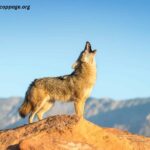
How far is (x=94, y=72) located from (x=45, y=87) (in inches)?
108

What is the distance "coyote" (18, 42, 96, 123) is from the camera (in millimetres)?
26781

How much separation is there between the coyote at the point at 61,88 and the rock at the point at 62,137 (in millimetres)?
5005

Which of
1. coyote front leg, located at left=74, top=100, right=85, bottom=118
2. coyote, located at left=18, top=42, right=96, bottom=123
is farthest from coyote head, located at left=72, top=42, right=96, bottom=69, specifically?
coyote front leg, located at left=74, top=100, right=85, bottom=118

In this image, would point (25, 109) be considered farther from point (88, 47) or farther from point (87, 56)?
point (88, 47)

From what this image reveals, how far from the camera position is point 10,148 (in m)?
20.1

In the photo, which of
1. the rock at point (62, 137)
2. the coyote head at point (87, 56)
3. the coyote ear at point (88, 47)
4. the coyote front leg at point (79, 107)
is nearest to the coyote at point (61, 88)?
the coyote head at point (87, 56)

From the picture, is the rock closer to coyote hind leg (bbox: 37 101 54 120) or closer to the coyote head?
coyote hind leg (bbox: 37 101 54 120)

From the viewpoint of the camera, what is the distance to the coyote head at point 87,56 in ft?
84.4

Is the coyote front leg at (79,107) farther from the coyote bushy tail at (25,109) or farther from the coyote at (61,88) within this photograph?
the coyote bushy tail at (25,109)

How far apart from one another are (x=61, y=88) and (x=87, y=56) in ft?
8.00

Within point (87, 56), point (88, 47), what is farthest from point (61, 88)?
point (88, 47)

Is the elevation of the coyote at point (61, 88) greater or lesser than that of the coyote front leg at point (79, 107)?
greater

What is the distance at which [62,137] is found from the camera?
2008 centimetres

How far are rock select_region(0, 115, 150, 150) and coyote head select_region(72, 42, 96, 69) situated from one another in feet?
17.3
